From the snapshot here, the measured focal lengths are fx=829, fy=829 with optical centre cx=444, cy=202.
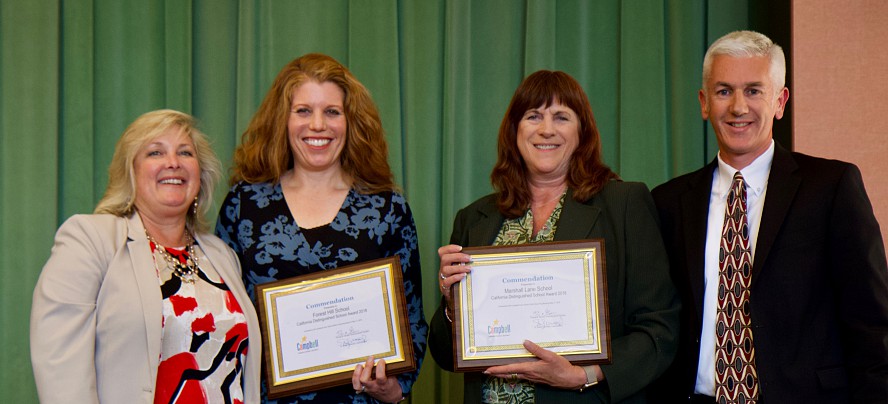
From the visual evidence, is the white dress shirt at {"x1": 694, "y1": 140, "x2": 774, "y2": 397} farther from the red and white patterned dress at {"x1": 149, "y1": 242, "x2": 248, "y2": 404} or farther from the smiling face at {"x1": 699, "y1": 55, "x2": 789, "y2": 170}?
the red and white patterned dress at {"x1": 149, "y1": 242, "x2": 248, "y2": 404}

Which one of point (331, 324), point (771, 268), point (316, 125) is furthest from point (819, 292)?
point (316, 125)

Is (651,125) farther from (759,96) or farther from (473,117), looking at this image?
(759,96)

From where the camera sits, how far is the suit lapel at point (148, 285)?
228 centimetres

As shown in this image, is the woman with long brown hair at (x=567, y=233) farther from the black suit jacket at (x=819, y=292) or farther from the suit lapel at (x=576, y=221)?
the black suit jacket at (x=819, y=292)

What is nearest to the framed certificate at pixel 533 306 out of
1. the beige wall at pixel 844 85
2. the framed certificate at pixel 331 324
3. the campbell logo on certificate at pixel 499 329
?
the campbell logo on certificate at pixel 499 329

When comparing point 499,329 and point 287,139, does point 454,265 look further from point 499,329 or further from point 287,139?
point 287,139

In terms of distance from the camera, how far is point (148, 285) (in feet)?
7.64

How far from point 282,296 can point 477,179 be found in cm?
173

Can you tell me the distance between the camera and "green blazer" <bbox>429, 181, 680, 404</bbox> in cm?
236

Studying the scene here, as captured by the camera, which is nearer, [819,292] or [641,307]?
[819,292]

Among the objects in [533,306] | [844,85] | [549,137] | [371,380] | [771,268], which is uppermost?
[844,85]

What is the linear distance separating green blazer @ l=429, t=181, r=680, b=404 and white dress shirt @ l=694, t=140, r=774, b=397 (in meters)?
0.09

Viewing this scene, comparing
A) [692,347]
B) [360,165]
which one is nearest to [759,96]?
[692,347]

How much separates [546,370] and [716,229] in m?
0.71
